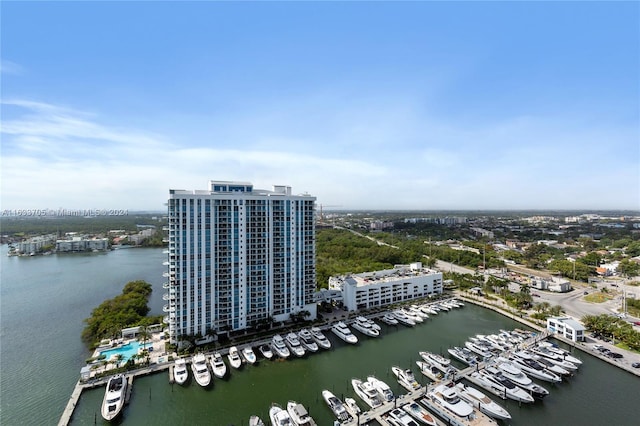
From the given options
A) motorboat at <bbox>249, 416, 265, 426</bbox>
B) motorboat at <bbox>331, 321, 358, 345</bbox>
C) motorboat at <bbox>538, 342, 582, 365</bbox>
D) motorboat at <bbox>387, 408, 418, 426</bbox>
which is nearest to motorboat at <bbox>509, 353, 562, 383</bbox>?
motorboat at <bbox>538, 342, 582, 365</bbox>

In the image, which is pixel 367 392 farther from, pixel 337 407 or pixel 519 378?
pixel 519 378

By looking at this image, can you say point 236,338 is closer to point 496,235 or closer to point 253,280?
point 253,280

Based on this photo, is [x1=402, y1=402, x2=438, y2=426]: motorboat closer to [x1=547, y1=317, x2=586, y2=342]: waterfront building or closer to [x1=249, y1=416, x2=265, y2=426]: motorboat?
[x1=249, y1=416, x2=265, y2=426]: motorboat

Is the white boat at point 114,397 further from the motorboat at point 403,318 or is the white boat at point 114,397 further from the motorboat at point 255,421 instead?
the motorboat at point 403,318

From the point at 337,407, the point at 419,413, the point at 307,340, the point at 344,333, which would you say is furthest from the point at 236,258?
the point at 419,413

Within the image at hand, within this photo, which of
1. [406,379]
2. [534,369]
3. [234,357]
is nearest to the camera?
[406,379]

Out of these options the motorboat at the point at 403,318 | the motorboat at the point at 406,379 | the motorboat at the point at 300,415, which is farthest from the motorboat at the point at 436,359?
the motorboat at the point at 300,415

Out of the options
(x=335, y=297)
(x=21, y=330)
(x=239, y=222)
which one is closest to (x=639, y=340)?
(x=335, y=297)
